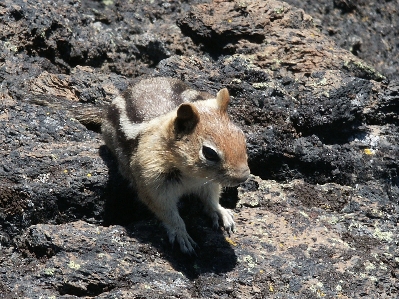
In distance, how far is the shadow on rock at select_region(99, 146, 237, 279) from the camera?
4.66 metres

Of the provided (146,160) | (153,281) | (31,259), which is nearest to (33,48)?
(146,160)

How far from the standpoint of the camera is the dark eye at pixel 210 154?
454 cm

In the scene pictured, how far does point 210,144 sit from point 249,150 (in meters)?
0.99

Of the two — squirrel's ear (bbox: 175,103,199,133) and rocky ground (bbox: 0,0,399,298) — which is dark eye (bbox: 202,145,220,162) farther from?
rocky ground (bbox: 0,0,399,298)

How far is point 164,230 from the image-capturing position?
16.1 feet

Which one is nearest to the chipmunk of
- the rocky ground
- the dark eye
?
the dark eye

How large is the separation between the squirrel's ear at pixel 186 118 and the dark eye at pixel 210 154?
9.3 inches

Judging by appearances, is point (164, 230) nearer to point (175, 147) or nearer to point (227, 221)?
point (227, 221)

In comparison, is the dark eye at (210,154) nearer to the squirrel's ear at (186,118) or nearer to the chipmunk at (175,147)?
the chipmunk at (175,147)

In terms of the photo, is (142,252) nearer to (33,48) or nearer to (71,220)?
(71,220)

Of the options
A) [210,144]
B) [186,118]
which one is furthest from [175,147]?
[210,144]

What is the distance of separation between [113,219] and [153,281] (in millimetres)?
860

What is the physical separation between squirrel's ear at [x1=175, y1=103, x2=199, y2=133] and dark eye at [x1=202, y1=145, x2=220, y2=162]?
24 centimetres

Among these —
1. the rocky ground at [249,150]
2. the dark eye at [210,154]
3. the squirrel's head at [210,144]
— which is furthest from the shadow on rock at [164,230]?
the dark eye at [210,154]
